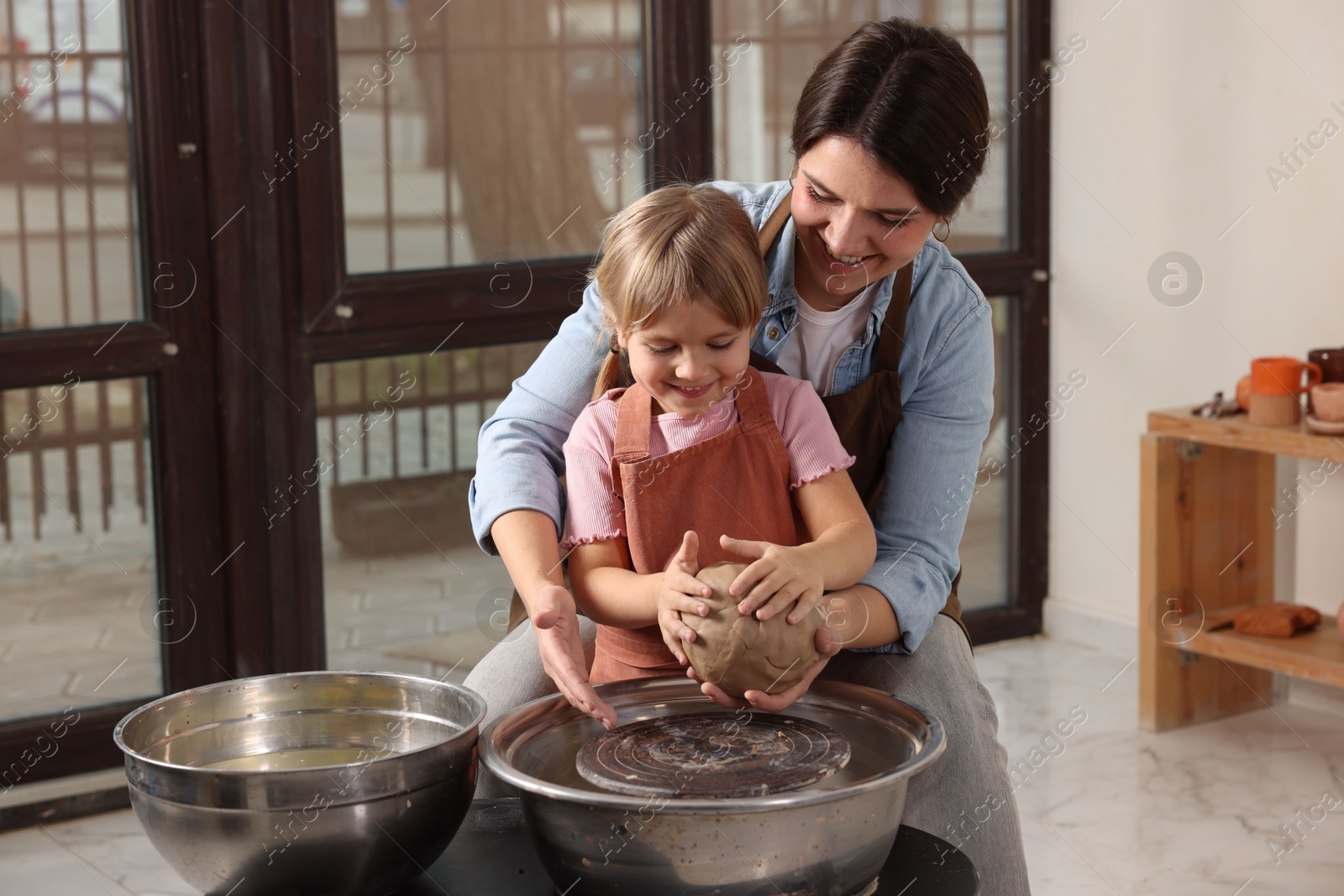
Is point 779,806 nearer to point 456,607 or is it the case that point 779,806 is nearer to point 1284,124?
point 456,607

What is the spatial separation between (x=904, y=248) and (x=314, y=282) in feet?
4.50

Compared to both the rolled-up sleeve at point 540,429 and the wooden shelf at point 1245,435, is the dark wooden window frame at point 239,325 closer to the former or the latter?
the rolled-up sleeve at point 540,429

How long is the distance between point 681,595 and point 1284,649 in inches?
67.9

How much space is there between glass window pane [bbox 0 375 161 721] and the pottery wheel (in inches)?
60.1

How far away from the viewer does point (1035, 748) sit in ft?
8.62

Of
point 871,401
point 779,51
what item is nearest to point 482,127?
point 779,51

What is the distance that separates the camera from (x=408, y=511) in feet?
8.79

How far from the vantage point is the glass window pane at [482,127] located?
97.7 inches

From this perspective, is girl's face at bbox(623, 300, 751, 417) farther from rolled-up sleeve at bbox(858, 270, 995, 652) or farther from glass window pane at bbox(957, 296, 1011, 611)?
glass window pane at bbox(957, 296, 1011, 611)

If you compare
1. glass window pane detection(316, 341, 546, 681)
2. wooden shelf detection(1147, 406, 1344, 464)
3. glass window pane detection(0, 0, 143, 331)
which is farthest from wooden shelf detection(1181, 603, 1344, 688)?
glass window pane detection(0, 0, 143, 331)

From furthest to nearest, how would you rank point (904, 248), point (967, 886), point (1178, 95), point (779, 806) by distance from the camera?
point (1178, 95) → point (904, 248) → point (967, 886) → point (779, 806)

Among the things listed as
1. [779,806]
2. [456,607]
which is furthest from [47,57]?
[779,806]

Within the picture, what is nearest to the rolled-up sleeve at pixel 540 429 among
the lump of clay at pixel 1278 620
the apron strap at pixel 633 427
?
the apron strap at pixel 633 427

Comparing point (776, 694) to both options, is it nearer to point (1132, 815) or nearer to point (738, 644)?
point (738, 644)
